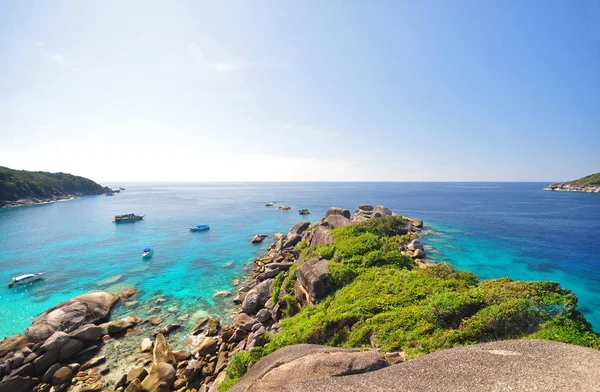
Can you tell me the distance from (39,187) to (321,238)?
149318 millimetres

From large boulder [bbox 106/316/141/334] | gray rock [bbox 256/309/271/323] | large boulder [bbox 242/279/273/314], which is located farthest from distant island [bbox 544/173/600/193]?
large boulder [bbox 106/316/141/334]

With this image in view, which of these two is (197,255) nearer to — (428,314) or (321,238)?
(321,238)

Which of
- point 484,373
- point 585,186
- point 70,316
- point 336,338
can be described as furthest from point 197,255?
point 585,186

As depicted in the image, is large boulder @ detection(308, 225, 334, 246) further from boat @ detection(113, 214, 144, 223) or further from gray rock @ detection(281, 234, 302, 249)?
boat @ detection(113, 214, 144, 223)

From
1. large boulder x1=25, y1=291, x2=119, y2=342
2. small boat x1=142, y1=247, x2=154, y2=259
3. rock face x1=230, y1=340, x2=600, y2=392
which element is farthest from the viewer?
small boat x1=142, y1=247, x2=154, y2=259

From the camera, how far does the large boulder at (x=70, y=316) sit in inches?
757

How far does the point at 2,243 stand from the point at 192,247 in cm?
3810

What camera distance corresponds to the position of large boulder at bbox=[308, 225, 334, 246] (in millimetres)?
27859

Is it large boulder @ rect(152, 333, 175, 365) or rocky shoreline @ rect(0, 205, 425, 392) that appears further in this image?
large boulder @ rect(152, 333, 175, 365)

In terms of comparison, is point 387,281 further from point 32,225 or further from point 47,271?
point 32,225

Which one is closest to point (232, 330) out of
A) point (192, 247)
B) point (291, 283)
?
point (291, 283)

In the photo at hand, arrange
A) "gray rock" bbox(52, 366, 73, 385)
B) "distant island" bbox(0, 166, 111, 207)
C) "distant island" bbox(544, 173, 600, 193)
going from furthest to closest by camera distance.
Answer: "distant island" bbox(544, 173, 600, 193) → "distant island" bbox(0, 166, 111, 207) → "gray rock" bbox(52, 366, 73, 385)

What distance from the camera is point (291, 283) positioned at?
22828 mm

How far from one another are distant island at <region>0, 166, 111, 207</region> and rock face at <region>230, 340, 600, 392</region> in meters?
142
